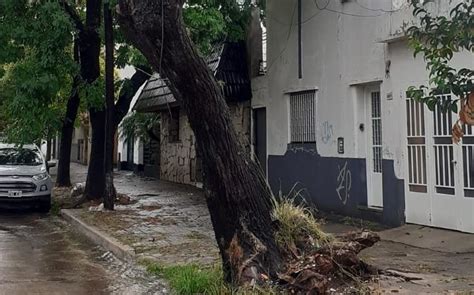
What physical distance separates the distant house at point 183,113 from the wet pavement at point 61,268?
3257 millimetres

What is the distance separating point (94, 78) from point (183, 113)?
539 centimetres

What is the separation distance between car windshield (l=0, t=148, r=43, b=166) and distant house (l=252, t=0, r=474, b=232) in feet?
21.0

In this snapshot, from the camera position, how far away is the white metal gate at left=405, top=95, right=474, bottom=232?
891 cm

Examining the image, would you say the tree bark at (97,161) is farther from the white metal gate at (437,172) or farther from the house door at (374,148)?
the white metal gate at (437,172)

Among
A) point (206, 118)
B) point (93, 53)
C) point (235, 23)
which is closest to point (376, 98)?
point (235, 23)

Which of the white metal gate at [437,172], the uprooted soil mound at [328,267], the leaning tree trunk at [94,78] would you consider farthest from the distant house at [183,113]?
the uprooted soil mound at [328,267]

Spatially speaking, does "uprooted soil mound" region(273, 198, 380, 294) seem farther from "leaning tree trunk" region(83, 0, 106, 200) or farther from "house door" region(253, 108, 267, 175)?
"leaning tree trunk" region(83, 0, 106, 200)

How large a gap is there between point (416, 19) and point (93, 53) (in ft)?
27.7

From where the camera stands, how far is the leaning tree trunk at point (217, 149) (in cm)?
567

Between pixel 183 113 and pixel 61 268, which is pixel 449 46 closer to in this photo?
pixel 61 268

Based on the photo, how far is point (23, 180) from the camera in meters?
13.7

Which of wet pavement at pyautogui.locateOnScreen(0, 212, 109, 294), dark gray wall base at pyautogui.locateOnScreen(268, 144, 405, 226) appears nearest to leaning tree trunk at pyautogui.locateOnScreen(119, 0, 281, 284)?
wet pavement at pyautogui.locateOnScreen(0, 212, 109, 294)

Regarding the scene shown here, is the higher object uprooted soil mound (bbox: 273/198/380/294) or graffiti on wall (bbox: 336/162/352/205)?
graffiti on wall (bbox: 336/162/352/205)

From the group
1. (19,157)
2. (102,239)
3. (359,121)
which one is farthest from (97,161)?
(359,121)
